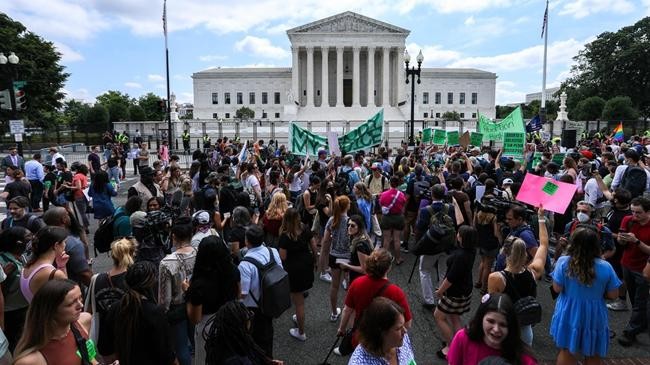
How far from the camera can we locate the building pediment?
7375 centimetres

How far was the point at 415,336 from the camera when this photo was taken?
6062 mm

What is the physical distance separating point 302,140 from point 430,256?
745cm

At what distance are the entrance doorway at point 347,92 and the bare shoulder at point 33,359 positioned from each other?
7966cm

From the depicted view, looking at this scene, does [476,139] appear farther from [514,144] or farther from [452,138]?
[514,144]

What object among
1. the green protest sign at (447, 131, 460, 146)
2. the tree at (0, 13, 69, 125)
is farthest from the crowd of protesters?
the tree at (0, 13, 69, 125)

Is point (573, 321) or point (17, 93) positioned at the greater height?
point (17, 93)

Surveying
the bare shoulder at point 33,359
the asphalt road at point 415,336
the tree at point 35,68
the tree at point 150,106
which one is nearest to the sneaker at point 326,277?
the asphalt road at point 415,336

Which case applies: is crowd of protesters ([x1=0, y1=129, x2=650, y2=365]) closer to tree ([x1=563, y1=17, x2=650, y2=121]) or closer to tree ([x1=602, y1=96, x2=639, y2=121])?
tree ([x1=602, y1=96, x2=639, y2=121])

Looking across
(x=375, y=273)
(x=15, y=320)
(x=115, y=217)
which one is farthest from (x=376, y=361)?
(x=115, y=217)

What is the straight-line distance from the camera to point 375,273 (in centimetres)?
→ 431

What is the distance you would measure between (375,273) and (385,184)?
5.95m

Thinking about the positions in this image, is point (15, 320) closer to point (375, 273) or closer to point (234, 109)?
point (375, 273)

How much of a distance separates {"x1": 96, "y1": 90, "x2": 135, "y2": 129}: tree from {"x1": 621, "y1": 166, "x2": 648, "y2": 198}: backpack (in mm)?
62011

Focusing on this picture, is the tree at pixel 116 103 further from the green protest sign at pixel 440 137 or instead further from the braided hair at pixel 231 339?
the braided hair at pixel 231 339
